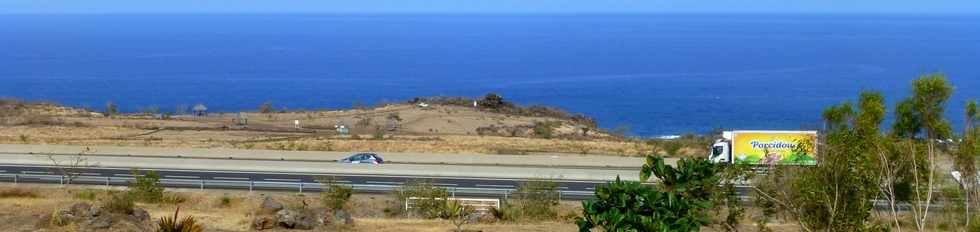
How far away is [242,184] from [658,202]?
75.3 feet

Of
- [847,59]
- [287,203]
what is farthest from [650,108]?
[287,203]

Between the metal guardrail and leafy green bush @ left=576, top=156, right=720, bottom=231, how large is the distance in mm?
18408

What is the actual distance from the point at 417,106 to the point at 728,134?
30990 millimetres

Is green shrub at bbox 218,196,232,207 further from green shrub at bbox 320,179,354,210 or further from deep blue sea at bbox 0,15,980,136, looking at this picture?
deep blue sea at bbox 0,15,980,136

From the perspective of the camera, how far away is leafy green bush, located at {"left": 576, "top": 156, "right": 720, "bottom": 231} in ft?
43.3

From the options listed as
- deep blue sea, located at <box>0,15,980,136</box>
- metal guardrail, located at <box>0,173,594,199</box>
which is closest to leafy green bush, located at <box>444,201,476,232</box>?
metal guardrail, located at <box>0,173,594,199</box>

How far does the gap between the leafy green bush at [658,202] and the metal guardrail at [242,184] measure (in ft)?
60.4

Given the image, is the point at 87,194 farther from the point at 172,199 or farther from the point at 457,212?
the point at 457,212

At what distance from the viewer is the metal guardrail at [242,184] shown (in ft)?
108

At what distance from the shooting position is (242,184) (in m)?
34.4

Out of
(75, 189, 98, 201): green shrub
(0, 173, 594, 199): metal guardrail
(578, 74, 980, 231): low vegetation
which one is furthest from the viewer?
(0, 173, 594, 199): metal guardrail

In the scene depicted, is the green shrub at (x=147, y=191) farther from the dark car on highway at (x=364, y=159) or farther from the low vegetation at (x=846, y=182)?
the low vegetation at (x=846, y=182)

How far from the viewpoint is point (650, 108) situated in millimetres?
109500

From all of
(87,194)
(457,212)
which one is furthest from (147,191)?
(457,212)
